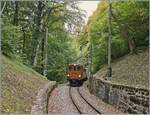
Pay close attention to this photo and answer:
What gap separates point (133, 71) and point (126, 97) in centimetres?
1108

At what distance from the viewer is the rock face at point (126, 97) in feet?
50.0

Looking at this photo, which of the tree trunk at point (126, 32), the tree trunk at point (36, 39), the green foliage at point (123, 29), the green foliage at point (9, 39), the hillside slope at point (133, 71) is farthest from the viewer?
the tree trunk at point (36, 39)

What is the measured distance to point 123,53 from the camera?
39.2 m

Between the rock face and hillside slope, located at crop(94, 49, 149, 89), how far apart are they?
190 centimetres

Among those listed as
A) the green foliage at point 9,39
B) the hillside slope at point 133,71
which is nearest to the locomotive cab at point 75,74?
the hillside slope at point 133,71

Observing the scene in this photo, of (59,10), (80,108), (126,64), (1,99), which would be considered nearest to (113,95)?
(80,108)

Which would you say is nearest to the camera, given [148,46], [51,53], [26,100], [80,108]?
[26,100]

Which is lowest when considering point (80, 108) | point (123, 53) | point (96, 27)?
point (80, 108)

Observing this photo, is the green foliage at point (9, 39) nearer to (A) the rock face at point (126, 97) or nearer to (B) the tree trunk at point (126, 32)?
(A) the rock face at point (126, 97)

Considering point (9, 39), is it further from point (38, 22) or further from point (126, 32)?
point (38, 22)

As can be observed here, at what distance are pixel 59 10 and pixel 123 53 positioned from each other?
30.4 feet

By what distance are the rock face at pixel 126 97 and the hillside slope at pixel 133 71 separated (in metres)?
1.90

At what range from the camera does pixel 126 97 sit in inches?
690

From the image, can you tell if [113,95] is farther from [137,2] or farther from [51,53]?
[51,53]
